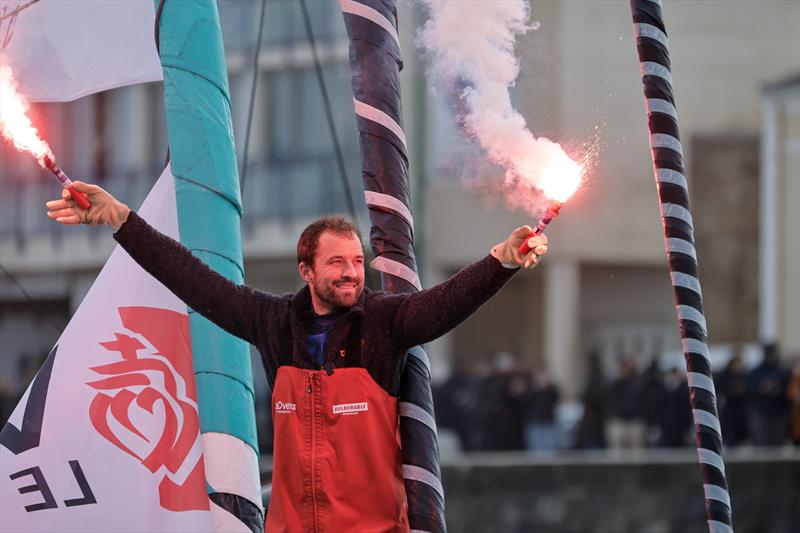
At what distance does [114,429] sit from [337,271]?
5.15 ft

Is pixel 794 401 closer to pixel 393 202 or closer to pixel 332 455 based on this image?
pixel 393 202

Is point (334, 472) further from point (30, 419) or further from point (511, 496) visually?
point (511, 496)

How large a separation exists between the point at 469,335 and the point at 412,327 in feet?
81.8

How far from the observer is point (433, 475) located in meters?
5.70

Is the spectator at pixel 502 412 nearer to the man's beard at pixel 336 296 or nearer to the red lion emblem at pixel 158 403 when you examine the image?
the red lion emblem at pixel 158 403

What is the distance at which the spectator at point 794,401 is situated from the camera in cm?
1684

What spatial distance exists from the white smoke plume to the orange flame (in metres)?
1.36

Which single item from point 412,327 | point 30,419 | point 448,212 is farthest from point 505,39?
point 448,212

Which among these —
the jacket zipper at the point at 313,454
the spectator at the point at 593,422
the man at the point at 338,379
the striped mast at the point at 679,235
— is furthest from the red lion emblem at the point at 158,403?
the spectator at the point at 593,422

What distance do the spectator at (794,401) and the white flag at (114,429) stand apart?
1128 cm

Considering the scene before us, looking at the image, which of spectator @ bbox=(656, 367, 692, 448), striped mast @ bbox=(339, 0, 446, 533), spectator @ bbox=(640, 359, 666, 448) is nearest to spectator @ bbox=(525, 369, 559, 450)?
spectator @ bbox=(640, 359, 666, 448)

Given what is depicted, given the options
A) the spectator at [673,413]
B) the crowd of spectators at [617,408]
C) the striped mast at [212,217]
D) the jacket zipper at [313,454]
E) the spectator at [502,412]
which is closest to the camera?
the jacket zipper at [313,454]

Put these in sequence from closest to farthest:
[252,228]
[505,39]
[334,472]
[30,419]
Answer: [334,472]
[505,39]
[30,419]
[252,228]

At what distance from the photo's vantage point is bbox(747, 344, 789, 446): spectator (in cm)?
1700
